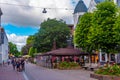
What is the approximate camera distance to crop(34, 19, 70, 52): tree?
71688 mm

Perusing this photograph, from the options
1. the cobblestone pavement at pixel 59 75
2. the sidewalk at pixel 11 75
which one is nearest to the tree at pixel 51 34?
the sidewalk at pixel 11 75

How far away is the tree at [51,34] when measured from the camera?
235ft

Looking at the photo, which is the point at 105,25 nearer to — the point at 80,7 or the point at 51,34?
the point at 51,34

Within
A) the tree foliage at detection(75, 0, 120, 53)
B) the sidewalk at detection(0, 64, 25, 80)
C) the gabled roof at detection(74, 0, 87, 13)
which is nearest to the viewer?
the sidewalk at detection(0, 64, 25, 80)

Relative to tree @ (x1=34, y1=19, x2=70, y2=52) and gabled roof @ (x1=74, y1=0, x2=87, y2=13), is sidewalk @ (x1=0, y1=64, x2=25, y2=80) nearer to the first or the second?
tree @ (x1=34, y1=19, x2=70, y2=52)

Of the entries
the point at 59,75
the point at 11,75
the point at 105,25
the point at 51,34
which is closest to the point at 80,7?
the point at 51,34

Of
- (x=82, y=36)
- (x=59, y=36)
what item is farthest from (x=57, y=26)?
(x=82, y=36)

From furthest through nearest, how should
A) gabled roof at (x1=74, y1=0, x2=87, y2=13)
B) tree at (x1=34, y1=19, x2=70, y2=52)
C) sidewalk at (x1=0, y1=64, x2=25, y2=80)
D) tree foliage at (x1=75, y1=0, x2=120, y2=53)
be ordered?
1. gabled roof at (x1=74, y1=0, x2=87, y2=13)
2. tree at (x1=34, y1=19, x2=70, y2=52)
3. tree foliage at (x1=75, y1=0, x2=120, y2=53)
4. sidewalk at (x1=0, y1=64, x2=25, y2=80)

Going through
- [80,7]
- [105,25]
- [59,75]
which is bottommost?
[59,75]

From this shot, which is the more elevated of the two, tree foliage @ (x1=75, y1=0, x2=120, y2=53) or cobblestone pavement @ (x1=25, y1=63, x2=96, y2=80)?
tree foliage @ (x1=75, y1=0, x2=120, y2=53)

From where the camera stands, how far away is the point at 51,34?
71.9 metres

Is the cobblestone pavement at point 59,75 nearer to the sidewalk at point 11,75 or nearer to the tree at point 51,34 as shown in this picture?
the sidewalk at point 11,75

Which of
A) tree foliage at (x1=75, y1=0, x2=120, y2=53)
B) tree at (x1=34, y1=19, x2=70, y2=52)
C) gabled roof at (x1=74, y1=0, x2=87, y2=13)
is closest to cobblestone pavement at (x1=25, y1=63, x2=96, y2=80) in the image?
tree foliage at (x1=75, y1=0, x2=120, y2=53)

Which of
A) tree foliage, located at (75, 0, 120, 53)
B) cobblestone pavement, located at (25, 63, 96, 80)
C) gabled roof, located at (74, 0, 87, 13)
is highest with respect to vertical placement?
gabled roof, located at (74, 0, 87, 13)
